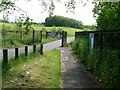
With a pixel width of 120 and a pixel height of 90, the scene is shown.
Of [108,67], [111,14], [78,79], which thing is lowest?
[78,79]

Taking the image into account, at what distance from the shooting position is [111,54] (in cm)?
884

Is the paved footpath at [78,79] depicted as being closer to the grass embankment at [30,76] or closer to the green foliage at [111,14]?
the grass embankment at [30,76]

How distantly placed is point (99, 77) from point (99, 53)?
4.63 feet

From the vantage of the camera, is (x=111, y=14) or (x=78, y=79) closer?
(x=78, y=79)

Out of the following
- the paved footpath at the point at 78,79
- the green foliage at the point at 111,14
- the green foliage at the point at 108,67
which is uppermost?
the green foliage at the point at 111,14

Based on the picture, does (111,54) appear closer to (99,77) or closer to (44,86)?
(99,77)

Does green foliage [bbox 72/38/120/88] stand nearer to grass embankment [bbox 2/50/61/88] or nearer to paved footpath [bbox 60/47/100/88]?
paved footpath [bbox 60/47/100/88]

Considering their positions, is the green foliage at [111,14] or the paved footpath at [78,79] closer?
the paved footpath at [78,79]

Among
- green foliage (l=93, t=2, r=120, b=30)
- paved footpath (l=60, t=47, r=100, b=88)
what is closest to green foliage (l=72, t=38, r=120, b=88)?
paved footpath (l=60, t=47, r=100, b=88)

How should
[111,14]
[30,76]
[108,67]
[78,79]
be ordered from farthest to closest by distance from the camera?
1. [111,14]
2. [30,76]
3. [78,79]
4. [108,67]

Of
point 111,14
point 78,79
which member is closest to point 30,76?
point 78,79

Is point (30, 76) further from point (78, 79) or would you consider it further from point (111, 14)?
point (111, 14)

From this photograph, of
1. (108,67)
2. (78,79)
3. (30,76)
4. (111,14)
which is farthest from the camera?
(111,14)

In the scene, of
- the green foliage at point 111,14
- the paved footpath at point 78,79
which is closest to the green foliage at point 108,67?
the paved footpath at point 78,79
